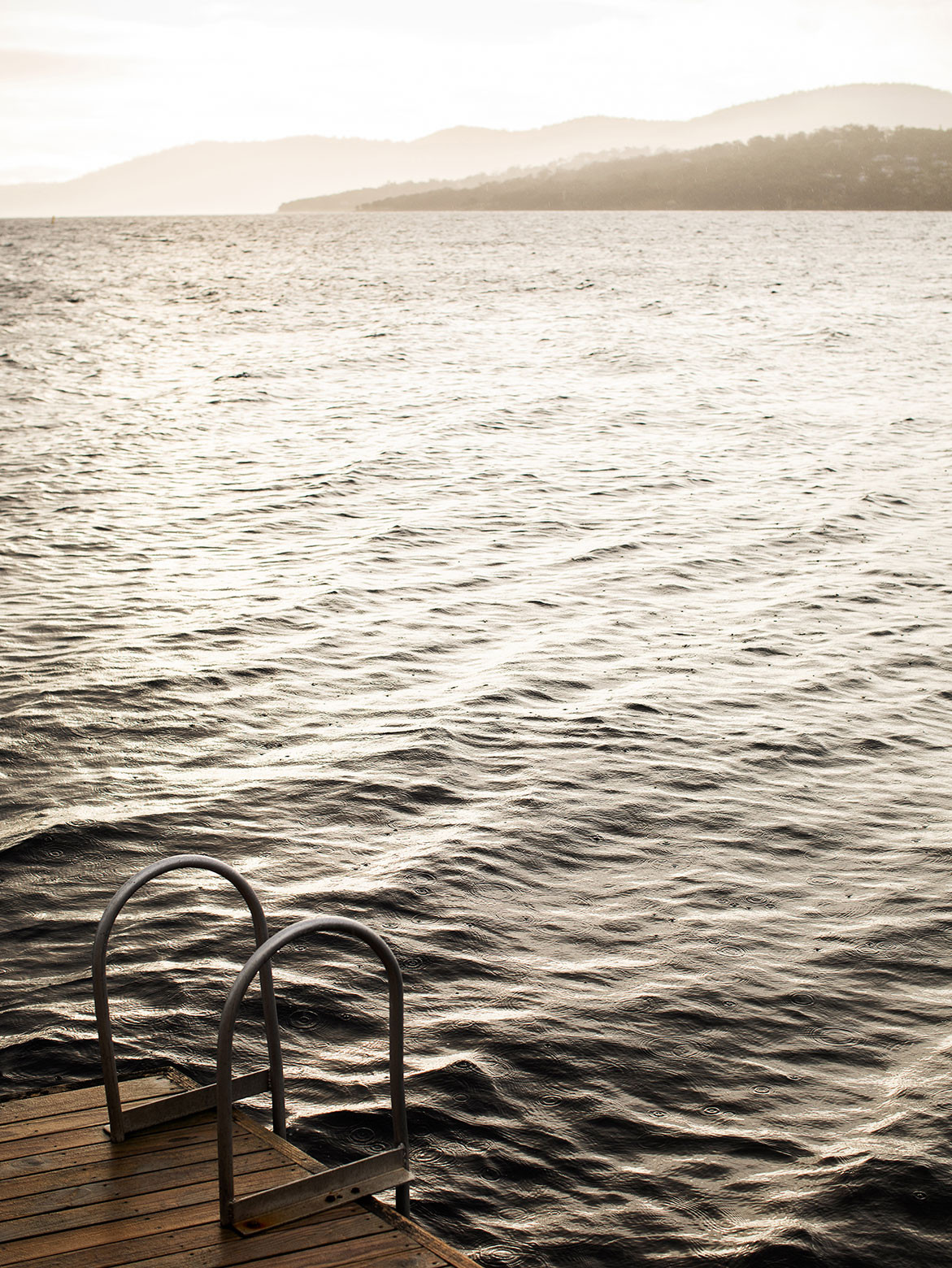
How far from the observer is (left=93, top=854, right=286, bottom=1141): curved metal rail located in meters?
4.80

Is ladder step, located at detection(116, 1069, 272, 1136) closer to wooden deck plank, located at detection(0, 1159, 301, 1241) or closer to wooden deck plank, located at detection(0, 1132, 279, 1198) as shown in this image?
wooden deck plank, located at detection(0, 1132, 279, 1198)

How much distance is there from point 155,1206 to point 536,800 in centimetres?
588

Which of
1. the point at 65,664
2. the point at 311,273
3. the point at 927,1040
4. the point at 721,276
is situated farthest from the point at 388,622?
the point at 311,273

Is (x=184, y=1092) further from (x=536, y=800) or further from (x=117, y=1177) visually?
(x=536, y=800)

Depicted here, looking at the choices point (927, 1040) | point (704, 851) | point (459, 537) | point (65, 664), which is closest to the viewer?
point (927, 1040)

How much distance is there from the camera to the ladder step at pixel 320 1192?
4.39 meters

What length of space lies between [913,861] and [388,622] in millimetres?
7721

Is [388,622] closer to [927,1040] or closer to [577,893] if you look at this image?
[577,893]

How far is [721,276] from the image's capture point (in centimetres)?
8375

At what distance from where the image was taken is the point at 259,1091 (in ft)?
17.3

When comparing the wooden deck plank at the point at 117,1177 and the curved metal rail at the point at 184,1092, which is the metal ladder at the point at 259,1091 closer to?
the curved metal rail at the point at 184,1092

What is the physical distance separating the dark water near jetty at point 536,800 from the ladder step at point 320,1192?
41.1 inches

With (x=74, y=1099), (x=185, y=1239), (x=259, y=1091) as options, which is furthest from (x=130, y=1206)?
(x=74, y=1099)

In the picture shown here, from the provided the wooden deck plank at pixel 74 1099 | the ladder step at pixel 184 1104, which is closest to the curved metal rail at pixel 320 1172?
the ladder step at pixel 184 1104
